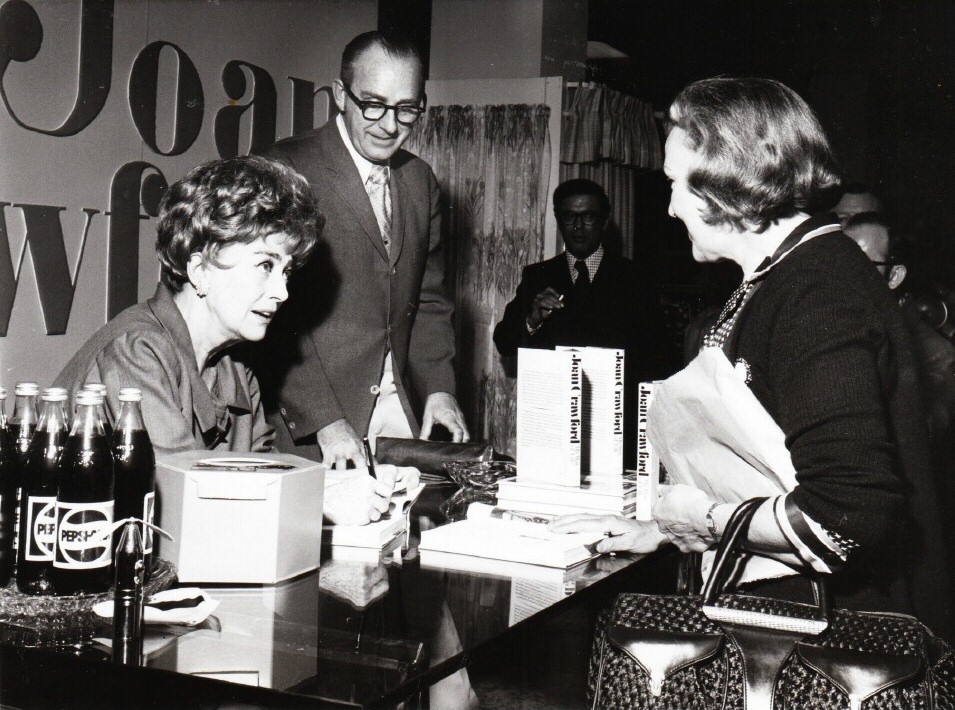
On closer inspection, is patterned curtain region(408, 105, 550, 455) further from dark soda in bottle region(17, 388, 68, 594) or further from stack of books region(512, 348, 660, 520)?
dark soda in bottle region(17, 388, 68, 594)

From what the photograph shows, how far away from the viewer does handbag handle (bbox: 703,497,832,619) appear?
4.01ft

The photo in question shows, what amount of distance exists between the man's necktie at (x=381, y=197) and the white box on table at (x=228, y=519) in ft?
5.47

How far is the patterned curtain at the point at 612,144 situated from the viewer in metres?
5.34

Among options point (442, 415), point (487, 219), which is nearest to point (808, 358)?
point (442, 415)

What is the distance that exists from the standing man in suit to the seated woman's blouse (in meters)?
0.47

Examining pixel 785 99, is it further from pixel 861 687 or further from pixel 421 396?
pixel 421 396

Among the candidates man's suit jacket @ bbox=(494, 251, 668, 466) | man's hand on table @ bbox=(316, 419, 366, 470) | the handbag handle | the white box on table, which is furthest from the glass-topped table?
man's suit jacket @ bbox=(494, 251, 668, 466)

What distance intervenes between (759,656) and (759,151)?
76 centimetres

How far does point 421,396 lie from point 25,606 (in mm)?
2029

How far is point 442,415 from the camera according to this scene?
291cm

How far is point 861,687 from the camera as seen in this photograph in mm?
1135

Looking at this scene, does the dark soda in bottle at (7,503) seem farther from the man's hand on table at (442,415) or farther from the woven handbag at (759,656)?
the man's hand on table at (442,415)

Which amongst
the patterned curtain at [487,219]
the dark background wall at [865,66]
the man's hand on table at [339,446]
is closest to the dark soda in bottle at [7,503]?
the man's hand on table at [339,446]

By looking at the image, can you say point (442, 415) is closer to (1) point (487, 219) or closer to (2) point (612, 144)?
(1) point (487, 219)
